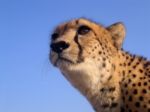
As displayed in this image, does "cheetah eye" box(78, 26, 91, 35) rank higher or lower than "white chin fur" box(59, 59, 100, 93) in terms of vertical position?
higher

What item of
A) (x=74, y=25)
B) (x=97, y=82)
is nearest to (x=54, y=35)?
(x=74, y=25)

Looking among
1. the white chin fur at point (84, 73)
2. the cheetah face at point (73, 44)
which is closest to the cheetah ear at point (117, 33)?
the cheetah face at point (73, 44)

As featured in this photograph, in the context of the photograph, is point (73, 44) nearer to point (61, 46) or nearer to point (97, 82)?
point (61, 46)

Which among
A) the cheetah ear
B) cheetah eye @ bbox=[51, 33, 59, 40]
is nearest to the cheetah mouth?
cheetah eye @ bbox=[51, 33, 59, 40]

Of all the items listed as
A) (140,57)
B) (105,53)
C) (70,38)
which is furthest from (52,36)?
(140,57)

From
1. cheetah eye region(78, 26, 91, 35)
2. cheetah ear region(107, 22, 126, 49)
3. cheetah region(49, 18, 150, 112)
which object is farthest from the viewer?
cheetah ear region(107, 22, 126, 49)

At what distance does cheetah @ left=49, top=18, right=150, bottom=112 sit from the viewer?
3568mm

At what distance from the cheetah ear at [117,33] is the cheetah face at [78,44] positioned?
0.04 meters

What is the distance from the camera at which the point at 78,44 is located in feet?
12.1

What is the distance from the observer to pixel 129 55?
3.98 m

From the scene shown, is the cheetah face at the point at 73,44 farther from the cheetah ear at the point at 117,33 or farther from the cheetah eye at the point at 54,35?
the cheetah ear at the point at 117,33

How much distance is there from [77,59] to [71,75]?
0.16 meters

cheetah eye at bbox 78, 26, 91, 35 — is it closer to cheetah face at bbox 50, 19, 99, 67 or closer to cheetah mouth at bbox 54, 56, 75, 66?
cheetah face at bbox 50, 19, 99, 67

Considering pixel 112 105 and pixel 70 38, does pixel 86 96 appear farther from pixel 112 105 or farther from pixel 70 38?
pixel 70 38
